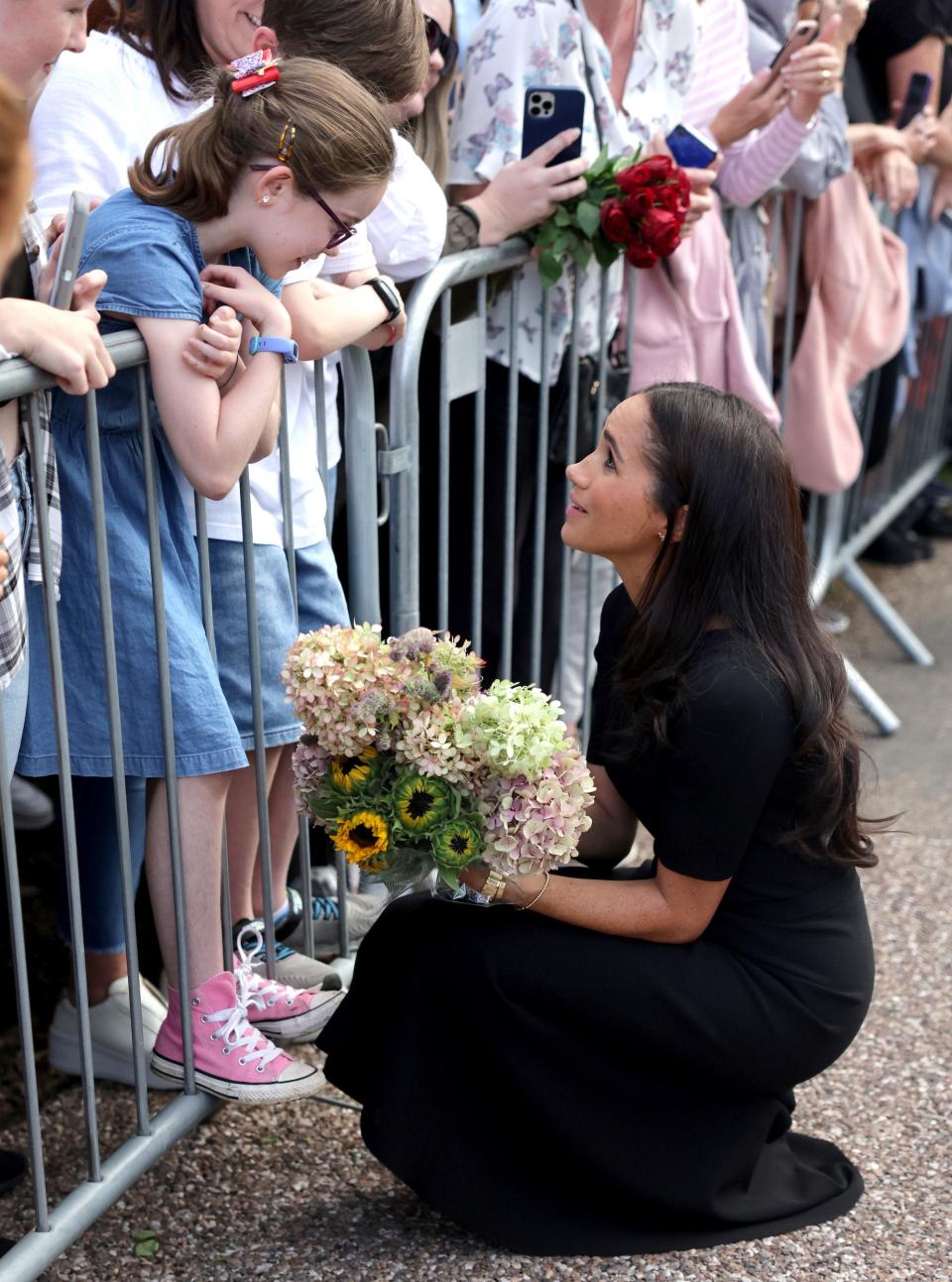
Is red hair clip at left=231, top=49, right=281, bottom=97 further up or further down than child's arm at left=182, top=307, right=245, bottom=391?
further up

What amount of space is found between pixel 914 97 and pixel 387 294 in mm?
3112

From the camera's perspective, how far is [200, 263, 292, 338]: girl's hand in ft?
7.92

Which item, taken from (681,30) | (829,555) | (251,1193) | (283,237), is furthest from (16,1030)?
(829,555)

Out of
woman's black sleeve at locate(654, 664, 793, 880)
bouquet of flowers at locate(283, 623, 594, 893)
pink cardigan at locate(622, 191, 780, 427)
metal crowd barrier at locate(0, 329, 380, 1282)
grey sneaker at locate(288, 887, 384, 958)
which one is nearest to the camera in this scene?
metal crowd barrier at locate(0, 329, 380, 1282)

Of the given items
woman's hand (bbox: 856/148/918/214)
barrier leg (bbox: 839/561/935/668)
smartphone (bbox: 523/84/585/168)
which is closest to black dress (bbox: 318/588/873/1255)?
smartphone (bbox: 523/84/585/168)

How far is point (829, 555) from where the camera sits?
5.82 meters

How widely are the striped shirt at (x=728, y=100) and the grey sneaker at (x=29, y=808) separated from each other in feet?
7.97

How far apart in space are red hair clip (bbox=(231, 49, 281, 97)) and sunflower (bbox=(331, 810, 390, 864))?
1.08 meters

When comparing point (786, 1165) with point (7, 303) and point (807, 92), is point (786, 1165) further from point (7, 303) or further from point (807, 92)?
point (807, 92)

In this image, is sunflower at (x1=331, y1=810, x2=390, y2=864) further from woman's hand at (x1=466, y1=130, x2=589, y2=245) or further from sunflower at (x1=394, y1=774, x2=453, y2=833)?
woman's hand at (x1=466, y1=130, x2=589, y2=245)

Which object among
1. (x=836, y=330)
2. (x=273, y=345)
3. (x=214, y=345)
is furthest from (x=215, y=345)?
(x=836, y=330)

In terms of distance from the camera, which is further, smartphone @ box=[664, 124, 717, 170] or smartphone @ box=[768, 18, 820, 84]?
smartphone @ box=[768, 18, 820, 84]

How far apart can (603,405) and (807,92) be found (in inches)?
39.4

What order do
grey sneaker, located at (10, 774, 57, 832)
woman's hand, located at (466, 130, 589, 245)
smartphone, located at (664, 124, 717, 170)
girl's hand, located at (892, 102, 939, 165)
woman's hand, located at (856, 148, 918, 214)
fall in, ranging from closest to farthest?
woman's hand, located at (466, 130, 589, 245)
smartphone, located at (664, 124, 717, 170)
grey sneaker, located at (10, 774, 57, 832)
woman's hand, located at (856, 148, 918, 214)
girl's hand, located at (892, 102, 939, 165)
